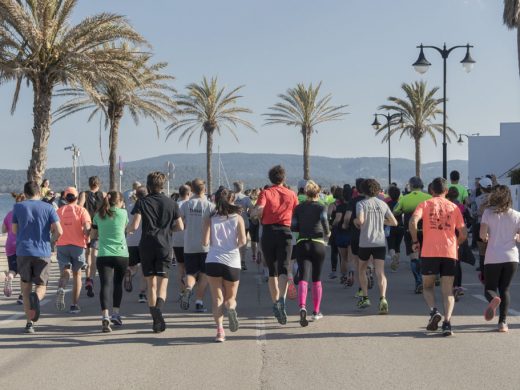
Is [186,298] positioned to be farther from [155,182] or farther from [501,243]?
[501,243]

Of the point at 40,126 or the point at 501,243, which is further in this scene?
the point at 40,126

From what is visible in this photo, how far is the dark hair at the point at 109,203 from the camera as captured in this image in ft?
32.6

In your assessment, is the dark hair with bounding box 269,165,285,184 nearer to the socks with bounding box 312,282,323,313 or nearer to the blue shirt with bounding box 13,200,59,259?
the socks with bounding box 312,282,323,313

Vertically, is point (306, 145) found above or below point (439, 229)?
above

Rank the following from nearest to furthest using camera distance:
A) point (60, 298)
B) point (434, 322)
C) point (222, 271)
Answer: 1. point (222, 271)
2. point (434, 322)
3. point (60, 298)

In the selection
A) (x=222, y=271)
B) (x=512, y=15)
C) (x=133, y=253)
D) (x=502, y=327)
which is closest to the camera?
(x=222, y=271)

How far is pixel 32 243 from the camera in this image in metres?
9.46

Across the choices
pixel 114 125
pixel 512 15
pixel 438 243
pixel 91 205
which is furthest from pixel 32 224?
pixel 512 15

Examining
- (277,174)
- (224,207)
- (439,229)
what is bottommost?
(439,229)

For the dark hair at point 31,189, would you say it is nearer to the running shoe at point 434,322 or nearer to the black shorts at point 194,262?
the black shorts at point 194,262

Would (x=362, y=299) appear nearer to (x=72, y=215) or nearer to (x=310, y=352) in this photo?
(x=310, y=352)

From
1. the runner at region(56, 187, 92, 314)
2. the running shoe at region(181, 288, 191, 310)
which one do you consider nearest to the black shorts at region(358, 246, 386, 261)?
the running shoe at region(181, 288, 191, 310)

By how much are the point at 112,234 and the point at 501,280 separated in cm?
450

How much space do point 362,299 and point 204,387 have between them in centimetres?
483
